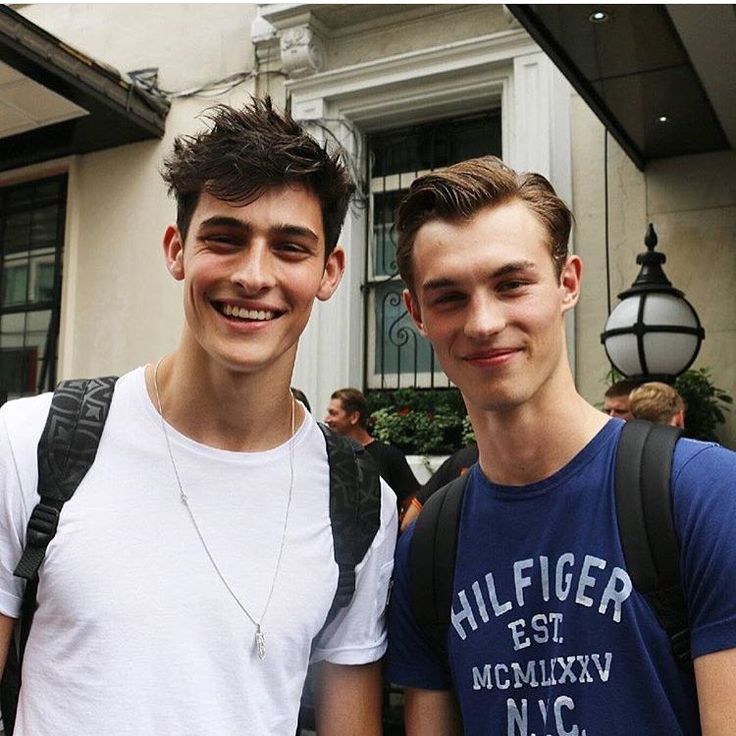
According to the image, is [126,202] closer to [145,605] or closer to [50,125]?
[50,125]

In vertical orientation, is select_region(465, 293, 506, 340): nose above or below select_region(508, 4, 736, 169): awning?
below

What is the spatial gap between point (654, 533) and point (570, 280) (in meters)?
0.65

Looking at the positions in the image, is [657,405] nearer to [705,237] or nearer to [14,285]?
[705,237]

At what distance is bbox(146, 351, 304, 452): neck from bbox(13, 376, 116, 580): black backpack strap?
155 millimetres

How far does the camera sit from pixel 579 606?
5.17 ft

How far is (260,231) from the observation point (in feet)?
5.90

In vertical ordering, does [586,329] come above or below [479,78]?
below

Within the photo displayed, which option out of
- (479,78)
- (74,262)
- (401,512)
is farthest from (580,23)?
(74,262)

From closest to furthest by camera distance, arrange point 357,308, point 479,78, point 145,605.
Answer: point 145,605 < point 479,78 < point 357,308

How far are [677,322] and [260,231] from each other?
3.62 m

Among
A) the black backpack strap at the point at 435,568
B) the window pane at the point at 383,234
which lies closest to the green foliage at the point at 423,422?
the window pane at the point at 383,234

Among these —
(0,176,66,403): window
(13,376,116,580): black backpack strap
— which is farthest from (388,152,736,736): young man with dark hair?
(0,176,66,403): window

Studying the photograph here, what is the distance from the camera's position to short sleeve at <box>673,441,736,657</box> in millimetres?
1429

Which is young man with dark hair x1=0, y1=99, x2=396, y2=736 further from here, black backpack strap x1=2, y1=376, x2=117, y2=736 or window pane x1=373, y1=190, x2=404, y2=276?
window pane x1=373, y1=190, x2=404, y2=276
